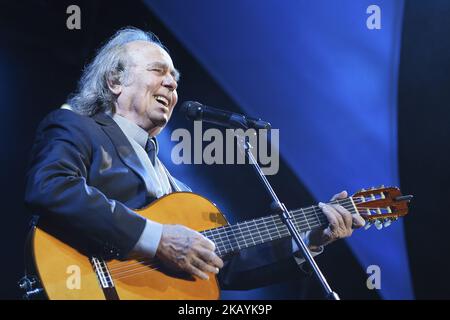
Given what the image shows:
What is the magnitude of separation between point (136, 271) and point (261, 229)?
25.4 inches

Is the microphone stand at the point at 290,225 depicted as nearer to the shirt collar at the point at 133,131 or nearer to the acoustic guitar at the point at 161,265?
the acoustic guitar at the point at 161,265

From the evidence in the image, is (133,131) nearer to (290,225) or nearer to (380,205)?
(290,225)

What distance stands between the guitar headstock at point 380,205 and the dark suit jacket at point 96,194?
42 cm

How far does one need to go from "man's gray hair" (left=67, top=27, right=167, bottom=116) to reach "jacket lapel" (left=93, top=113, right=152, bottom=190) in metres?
0.27

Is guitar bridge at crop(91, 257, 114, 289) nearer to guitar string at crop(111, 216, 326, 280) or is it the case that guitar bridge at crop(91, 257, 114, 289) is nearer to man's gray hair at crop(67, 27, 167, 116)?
guitar string at crop(111, 216, 326, 280)

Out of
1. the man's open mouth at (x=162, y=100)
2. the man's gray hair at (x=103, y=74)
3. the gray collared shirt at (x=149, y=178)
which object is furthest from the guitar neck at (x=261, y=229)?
the man's gray hair at (x=103, y=74)

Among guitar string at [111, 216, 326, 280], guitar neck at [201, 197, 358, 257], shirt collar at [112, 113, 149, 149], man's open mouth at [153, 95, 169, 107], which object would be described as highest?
man's open mouth at [153, 95, 169, 107]

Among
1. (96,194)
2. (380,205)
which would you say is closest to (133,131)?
(96,194)

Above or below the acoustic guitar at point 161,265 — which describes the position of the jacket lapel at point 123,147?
above

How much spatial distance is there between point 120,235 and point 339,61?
77.7 inches

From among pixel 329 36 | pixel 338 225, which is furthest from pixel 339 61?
pixel 338 225

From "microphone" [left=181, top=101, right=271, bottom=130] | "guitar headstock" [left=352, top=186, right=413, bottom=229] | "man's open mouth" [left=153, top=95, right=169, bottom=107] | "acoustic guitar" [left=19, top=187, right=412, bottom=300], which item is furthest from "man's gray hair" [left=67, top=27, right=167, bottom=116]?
"guitar headstock" [left=352, top=186, right=413, bottom=229]

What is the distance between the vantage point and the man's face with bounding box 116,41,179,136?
2.61 meters

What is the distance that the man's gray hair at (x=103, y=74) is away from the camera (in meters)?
2.69
